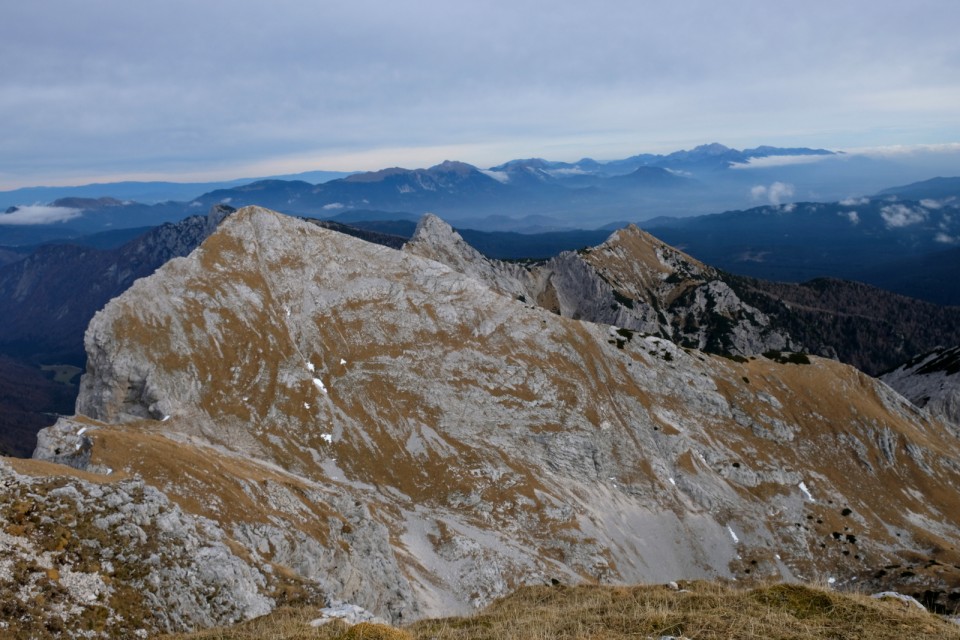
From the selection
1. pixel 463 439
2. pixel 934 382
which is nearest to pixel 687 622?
pixel 463 439

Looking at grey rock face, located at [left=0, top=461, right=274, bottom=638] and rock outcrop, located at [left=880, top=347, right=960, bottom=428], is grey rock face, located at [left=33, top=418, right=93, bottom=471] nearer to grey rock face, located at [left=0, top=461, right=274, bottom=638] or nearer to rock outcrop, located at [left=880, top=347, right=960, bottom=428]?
grey rock face, located at [left=0, top=461, right=274, bottom=638]

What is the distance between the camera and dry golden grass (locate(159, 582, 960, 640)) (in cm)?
1838

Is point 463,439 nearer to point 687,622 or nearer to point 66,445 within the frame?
point 66,445

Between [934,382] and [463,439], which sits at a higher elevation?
[463,439]

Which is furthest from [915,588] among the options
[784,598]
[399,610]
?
[784,598]

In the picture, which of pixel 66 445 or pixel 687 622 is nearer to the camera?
pixel 687 622

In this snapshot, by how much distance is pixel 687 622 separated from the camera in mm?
19422

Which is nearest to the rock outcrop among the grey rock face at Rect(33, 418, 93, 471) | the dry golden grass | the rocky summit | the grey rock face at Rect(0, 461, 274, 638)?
the rocky summit

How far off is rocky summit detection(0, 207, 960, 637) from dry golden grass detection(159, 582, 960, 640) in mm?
19504

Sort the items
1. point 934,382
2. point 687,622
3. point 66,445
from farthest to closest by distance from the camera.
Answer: point 934,382 < point 66,445 < point 687,622

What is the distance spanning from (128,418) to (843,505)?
12536cm

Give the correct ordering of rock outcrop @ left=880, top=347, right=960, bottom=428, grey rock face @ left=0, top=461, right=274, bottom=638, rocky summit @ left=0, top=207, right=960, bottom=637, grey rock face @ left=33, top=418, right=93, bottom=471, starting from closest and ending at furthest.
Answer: grey rock face @ left=0, top=461, right=274, bottom=638 < grey rock face @ left=33, top=418, right=93, bottom=471 < rocky summit @ left=0, top=207, right=960, bottom=637 < rock outcrop @ left=880, top=347, right=960, bottom=428

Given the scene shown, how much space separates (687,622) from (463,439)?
254ft

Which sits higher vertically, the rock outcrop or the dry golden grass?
the dry golden grass
